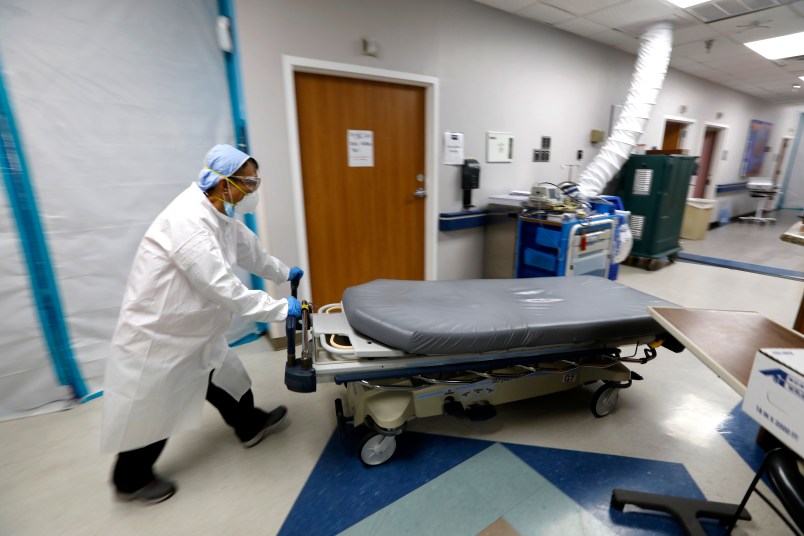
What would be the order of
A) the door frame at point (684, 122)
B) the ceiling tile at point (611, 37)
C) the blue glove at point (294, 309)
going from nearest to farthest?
the blue glove at point (294, 309), the ceiling tile at point (611, 37), the door frame at point (684, 122)

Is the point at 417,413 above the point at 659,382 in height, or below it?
above

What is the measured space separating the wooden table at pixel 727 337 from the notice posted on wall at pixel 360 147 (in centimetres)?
233

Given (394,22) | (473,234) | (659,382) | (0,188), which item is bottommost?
(659,382)

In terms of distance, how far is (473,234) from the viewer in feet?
12.7

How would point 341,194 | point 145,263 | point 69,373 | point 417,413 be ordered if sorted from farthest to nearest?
point 341,194 < point 69,373 < point 417,413 < point 145,263

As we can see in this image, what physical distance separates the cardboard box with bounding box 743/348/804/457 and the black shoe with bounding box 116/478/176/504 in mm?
2035

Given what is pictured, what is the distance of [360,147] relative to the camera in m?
3.03

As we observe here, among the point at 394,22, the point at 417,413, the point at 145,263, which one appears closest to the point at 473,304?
the point at 417,413

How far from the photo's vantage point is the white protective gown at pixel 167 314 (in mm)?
1368

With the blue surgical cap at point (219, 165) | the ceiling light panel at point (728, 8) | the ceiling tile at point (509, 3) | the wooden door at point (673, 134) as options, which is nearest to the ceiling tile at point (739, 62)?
the wooden door at point (673, 134)

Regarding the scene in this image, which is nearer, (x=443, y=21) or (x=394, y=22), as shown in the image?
(x=394, y=22)

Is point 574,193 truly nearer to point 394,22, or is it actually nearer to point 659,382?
point 659,382

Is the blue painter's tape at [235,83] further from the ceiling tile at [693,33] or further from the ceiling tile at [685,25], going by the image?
the ceiling tile at [693,33]

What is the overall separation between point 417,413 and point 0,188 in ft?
7.54
